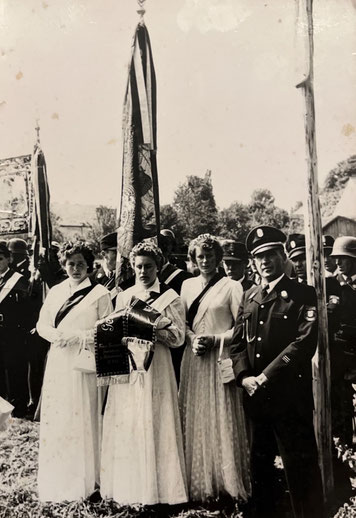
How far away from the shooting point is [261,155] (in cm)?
363

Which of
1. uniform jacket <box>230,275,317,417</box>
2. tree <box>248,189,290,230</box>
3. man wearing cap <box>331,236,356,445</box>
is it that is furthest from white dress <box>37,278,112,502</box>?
man wearing cap <box>331,236,356,445</box>

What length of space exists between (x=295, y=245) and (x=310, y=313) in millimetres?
457

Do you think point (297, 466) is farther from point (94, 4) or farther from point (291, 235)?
point (94, 4)

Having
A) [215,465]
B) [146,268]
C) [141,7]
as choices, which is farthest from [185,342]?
[141,7]

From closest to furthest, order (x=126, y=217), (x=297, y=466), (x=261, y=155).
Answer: (x=297, y=466) < (x=261, y=155) < (x=126, y=217)

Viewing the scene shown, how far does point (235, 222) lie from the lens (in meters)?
3.67

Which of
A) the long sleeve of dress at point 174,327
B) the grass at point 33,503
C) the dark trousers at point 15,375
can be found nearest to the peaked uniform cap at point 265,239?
the long sleeve of dress at point 174,327

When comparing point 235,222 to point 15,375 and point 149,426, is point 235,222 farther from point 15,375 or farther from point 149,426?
point 15,375

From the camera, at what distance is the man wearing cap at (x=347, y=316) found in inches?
136

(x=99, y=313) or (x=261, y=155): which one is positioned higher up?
(x=261, y=155)

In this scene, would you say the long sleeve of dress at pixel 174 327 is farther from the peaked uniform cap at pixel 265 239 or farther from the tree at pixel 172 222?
the peaked uniform cap at pixel 265 239

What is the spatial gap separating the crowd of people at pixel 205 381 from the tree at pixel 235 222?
0.06 meters

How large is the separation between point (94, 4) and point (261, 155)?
5.45 ft

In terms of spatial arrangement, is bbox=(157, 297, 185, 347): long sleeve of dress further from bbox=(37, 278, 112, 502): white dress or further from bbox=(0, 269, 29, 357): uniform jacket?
bbox=(0, 269, 29, 357): uniform jacket
